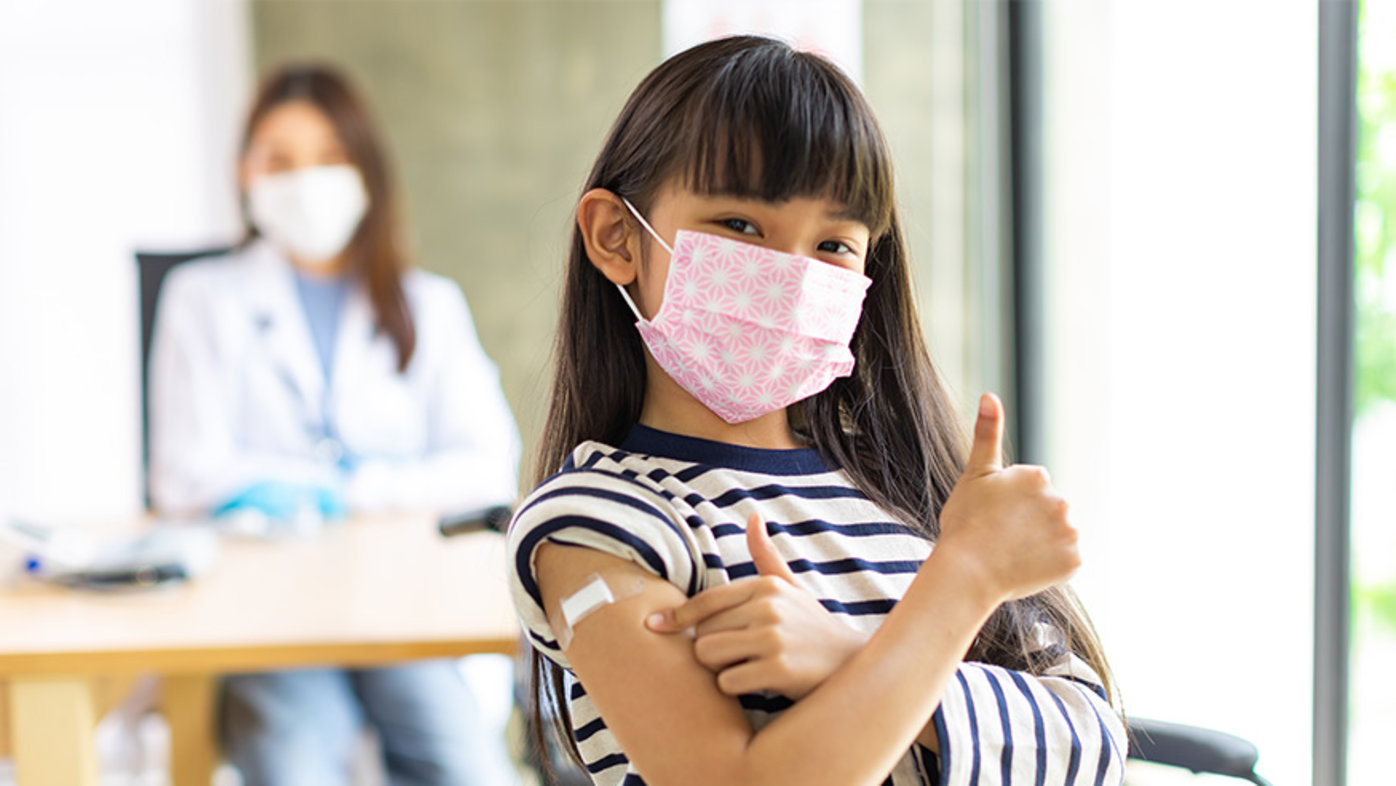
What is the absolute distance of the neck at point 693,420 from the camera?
91 cm

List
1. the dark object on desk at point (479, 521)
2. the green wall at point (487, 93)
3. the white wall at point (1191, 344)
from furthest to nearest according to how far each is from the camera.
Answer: the green wall at point (487, 93) → the white wall at point (1191, 344) → the dark object on desk at point (479, 521)

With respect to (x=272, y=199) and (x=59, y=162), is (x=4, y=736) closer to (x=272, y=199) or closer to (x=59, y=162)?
(x=272, y=199)

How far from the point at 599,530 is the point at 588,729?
0.59 feet

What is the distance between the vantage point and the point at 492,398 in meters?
2.30

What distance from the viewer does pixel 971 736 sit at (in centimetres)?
78

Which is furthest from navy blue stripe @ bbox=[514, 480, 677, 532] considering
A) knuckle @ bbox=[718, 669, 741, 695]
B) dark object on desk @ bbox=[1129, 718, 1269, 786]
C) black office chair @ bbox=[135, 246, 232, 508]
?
black office chair @ bbox=[135, 246, 232, 508]

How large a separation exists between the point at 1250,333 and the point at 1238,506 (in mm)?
289

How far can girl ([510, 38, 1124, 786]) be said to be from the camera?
0.72m

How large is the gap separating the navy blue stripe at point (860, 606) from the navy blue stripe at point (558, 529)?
10 cm

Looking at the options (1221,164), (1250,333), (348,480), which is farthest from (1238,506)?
(348,480)

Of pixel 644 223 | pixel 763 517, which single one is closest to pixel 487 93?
pixel 644 223

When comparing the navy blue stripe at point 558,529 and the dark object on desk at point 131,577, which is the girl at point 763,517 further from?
the dark object on desk at point 131,577

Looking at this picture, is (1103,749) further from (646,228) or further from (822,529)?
(646,228)

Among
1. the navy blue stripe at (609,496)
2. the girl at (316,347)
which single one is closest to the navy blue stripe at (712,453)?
the navy blue stripe at (609,496)
